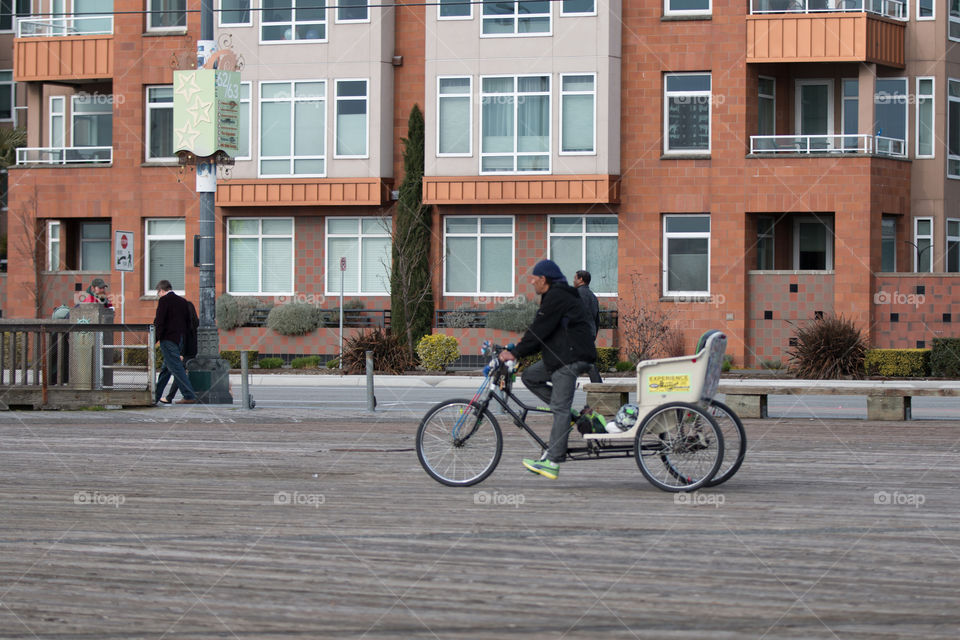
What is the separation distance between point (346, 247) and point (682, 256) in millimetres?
8896

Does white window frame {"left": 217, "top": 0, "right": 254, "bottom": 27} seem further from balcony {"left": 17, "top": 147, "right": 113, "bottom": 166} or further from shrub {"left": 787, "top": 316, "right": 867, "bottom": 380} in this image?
shrub {"left": 787, "top": 316, "right": 867, "bottom": 380}

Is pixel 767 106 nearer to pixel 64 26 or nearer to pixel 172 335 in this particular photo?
pixel 64 26

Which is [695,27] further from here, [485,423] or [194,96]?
[485,423]

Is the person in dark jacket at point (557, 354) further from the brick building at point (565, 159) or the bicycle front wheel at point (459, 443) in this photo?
the brick building at point (565, 159)

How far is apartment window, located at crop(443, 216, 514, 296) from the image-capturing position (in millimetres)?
36312

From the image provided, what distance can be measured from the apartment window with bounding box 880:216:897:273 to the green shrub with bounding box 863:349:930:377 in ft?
17.4

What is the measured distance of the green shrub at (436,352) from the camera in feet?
110

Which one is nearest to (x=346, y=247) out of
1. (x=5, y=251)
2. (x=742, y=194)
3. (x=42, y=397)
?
(x=742, y=194)

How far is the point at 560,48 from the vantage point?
35.2m

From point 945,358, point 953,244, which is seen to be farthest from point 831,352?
point 953,244

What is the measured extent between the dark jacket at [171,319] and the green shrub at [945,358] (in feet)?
57.4

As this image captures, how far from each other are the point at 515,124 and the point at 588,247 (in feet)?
11.9

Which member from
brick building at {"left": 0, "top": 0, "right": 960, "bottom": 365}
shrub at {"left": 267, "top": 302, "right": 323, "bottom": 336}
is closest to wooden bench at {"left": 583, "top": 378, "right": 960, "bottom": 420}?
brick building at {"left": 0, "top": 0, "right": 960, "bottom": 365}

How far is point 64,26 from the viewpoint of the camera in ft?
130
